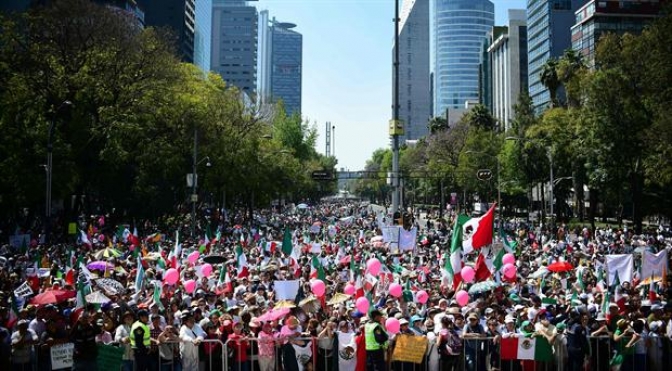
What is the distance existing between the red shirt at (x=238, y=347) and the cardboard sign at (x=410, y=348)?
2.37 m

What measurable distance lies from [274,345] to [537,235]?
3005cm

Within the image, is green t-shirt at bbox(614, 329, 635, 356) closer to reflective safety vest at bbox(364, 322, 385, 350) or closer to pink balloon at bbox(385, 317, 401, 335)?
pink balloon at bbox(385, 317, 401, 335)

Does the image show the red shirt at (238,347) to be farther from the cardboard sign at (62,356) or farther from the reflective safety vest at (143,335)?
the cardboard sign at (62,356)

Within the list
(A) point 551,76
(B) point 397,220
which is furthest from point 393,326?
(A) point 551,76

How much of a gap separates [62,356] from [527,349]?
724cm

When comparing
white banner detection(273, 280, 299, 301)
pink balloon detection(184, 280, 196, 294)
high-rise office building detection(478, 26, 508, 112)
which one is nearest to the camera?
white banner detection(273, 280, 299, 301)

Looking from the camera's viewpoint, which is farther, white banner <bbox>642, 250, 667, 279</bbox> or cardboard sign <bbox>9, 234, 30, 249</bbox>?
cardboard sign <bbox>9, 234, 30, 249</bbox>

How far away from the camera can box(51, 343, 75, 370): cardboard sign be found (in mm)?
10157

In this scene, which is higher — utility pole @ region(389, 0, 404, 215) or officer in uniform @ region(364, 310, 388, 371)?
utility pole @ region(389, 0, 404, 215)

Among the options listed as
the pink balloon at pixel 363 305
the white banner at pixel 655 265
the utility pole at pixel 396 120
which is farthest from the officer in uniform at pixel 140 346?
the utility pole at pixel 396 120

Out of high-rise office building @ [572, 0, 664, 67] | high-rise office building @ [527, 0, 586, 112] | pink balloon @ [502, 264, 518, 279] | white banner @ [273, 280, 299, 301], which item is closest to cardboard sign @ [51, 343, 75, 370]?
white banner @ [273, 280, 299, 301]

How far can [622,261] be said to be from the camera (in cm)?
1680

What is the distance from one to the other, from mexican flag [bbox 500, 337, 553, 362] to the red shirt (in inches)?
162

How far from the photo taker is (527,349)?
10977 millimetres
